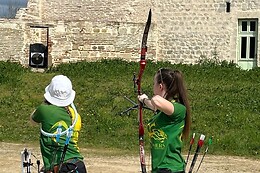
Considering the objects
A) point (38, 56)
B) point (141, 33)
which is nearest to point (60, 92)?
point (38, 56)

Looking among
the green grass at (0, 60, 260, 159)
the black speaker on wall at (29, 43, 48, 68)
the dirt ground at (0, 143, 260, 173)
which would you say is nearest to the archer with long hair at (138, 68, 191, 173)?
the dirt ground at (0, 143, 260, 173)

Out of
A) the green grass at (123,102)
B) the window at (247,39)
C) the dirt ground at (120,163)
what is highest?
the window at (247,39)

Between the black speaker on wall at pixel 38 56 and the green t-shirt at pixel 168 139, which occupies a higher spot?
the black speaker on wall at pixel 38 56

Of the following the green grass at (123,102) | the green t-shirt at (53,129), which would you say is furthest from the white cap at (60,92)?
the green grass at (123,102)

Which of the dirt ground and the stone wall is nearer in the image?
the dirt ground

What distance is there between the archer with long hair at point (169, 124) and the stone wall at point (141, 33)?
51.3 feet

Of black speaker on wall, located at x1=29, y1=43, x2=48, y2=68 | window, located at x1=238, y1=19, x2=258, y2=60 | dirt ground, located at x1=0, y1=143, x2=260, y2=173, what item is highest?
window, located at x1=238, y1=19, x2=258, y2=60

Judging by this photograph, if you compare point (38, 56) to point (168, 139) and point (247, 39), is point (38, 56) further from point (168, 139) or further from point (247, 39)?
point (168, 139)

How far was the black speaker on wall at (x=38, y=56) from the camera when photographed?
66.3ft

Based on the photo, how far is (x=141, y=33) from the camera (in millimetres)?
20750

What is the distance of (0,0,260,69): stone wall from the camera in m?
20.1

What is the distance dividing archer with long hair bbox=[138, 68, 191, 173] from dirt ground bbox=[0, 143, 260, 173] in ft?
14.5

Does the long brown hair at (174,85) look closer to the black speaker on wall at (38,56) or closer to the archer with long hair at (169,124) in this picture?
the archer with long hair at (169,124)

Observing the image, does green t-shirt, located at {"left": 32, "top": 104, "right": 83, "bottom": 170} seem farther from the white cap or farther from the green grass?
the green grass
